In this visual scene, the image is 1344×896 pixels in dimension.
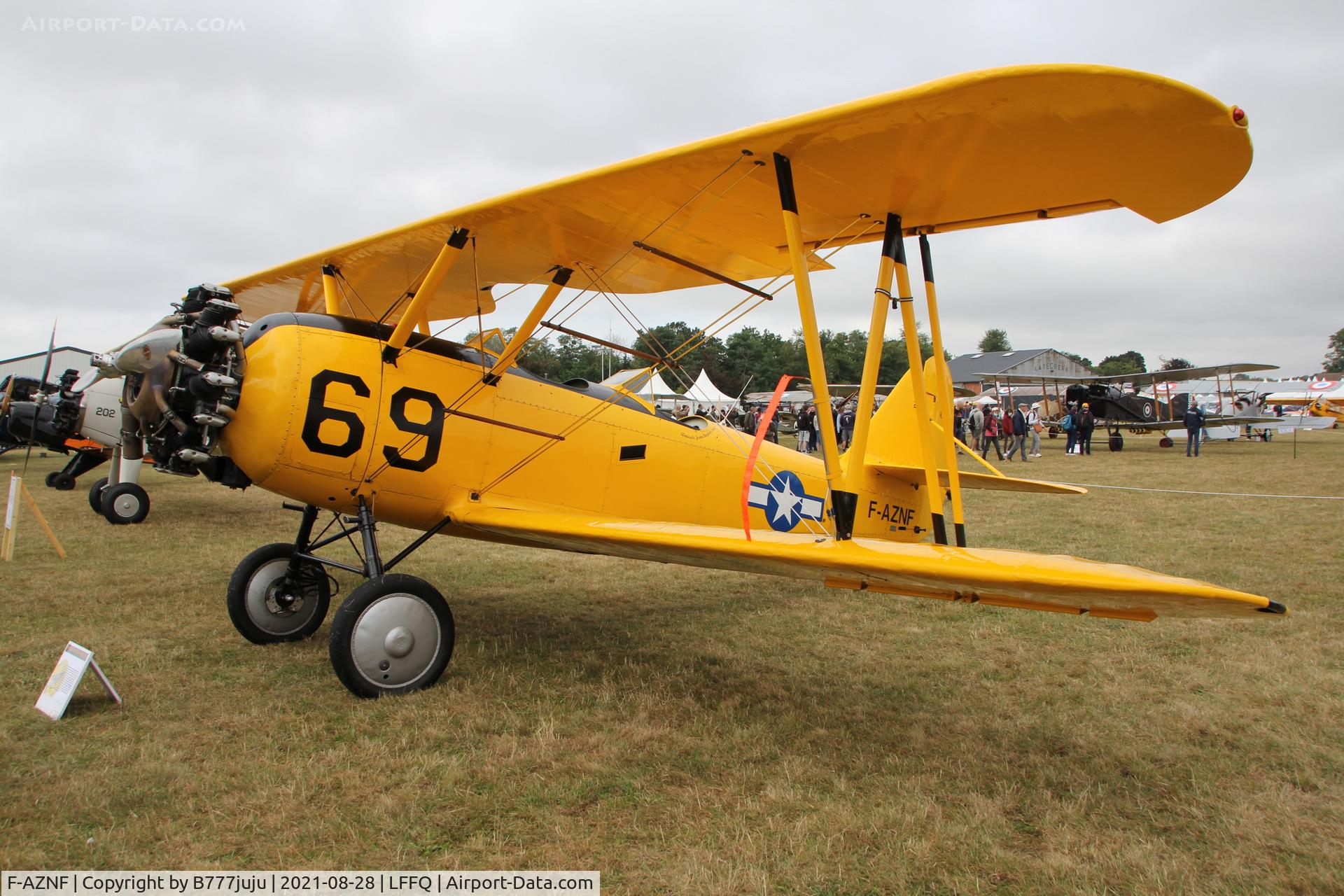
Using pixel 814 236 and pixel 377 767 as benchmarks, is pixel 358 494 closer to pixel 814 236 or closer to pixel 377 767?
pixel 377 767

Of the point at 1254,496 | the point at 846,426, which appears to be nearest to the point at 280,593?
the point at 1254,496

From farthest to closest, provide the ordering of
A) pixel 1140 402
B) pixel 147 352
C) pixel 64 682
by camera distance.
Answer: pixel 1140 402, pixel 147 352, pixel 64 682

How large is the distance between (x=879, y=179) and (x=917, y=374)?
1.15 metres

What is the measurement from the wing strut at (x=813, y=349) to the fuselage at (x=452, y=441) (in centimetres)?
96

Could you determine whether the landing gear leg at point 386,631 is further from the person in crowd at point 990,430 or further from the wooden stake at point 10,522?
the person in crowd at point 990,430

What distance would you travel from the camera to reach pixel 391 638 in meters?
3.78

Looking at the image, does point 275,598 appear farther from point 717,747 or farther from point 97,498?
point 97,498

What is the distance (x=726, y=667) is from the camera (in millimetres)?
4461

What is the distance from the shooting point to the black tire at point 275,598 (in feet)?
15.5

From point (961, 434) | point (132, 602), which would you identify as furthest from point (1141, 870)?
point (961, 434)

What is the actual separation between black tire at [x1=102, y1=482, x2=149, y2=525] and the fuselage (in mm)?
6718

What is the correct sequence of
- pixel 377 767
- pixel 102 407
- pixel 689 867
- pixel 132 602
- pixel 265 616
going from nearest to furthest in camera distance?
pixel 689 867 → pixel 377 767 → pixel 265 616 → pixel 132 602 → pixel 102 407

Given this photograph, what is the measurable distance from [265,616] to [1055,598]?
4.39 metres

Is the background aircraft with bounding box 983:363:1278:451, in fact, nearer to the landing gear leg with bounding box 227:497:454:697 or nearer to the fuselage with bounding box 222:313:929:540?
the fuselage with bounding box 222:313:929:540
